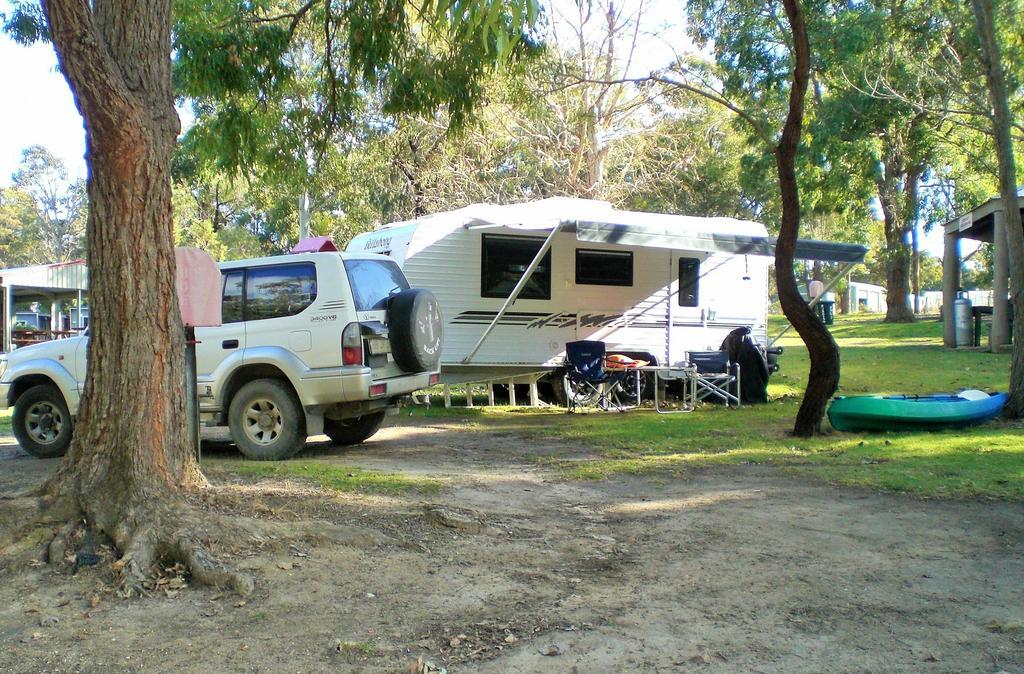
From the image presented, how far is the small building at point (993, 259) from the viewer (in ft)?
58.6

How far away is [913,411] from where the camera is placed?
31.0 ft

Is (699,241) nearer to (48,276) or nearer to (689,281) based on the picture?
(689,281)

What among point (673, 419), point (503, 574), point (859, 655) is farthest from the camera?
point (673, 419)

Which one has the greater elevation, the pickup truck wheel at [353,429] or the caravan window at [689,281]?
the caravan window at [689,281]

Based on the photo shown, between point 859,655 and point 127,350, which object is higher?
point 127,350

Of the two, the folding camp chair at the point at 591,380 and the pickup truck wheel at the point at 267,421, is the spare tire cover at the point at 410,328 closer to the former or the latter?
the pickup truck wheel at the point at 267,421

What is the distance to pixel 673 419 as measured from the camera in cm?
1187

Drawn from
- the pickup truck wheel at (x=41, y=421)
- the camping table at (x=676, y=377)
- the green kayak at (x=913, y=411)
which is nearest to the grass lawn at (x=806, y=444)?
the green kayak at (x=913, y=411)

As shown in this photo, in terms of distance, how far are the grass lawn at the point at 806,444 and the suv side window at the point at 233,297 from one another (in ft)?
10.8

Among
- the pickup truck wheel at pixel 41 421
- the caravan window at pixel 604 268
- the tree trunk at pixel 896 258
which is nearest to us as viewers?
the pickup truck wheel at pixel 41 421

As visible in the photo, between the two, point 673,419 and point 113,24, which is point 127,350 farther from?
point 673,419

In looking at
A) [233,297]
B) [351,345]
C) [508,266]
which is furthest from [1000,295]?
[233,297]

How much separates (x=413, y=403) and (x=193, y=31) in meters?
6.26

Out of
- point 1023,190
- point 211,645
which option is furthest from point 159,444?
point 1023,190
